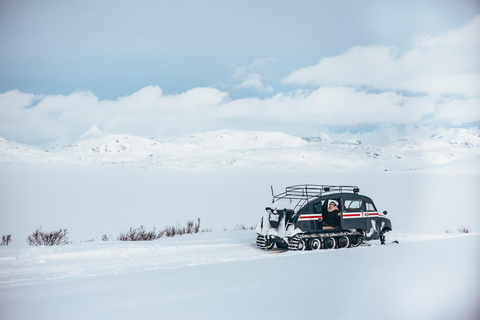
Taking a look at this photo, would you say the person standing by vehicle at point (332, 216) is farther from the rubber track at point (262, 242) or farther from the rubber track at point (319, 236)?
the rubber track at point (262, 242)

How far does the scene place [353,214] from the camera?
1042 centimetres

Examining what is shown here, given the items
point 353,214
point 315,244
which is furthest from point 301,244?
point 353,214

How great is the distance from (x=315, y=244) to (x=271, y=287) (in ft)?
15.3

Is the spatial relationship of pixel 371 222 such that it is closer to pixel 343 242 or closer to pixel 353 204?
pixel 353 204

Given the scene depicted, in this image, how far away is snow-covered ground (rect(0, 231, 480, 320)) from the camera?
4.74m

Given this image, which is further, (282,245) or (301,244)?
(282,245)

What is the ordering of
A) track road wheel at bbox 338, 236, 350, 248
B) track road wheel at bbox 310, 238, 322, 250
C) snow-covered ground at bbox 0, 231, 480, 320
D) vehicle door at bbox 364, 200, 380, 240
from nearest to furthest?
snow-covered ground at bbox 0, 231, 480, 320 → track road wheel at bbox 310, 238, 322, 250 → track road wheel at bbox 338, 236, 350, 248 → vehicle door at bbox 364, 200, 380, 240

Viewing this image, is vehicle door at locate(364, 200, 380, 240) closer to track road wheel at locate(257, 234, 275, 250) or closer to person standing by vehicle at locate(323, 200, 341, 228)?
person standing by vehicle at locate(323, 200, 341, 228)

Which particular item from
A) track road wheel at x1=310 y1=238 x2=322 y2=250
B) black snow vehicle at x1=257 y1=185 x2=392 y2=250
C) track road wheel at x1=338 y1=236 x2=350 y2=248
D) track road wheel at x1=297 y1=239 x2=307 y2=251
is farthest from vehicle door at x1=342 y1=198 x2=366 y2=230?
track road wheel at x1=297 y1=239 x2=307 y2=251

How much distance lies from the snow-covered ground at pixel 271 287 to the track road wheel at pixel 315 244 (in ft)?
7.62

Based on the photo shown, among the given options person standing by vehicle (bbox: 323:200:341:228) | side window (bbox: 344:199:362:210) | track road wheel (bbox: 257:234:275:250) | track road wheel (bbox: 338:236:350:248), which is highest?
side window (bbox: 344:199:362:210)

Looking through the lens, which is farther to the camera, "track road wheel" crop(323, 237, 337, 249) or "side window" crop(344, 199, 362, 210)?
"side window" crop(344, 199, 362, 210)

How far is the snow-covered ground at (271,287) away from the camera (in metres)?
4.74

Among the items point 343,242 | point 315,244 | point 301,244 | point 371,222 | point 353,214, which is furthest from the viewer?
point 371,222
